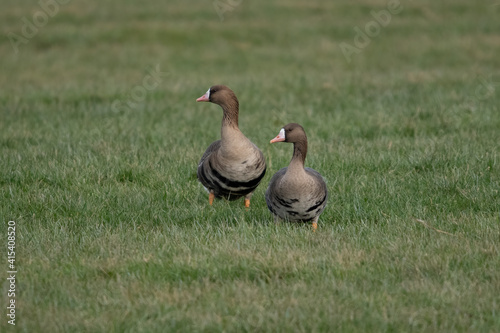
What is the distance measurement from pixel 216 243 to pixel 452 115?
7.00 meters

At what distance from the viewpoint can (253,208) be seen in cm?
756

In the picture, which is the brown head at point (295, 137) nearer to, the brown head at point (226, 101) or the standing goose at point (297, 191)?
the standing goose at point (297, 191)

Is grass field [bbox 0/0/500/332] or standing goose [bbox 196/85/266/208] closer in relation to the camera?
grass field [bbox 0/0/500/332]

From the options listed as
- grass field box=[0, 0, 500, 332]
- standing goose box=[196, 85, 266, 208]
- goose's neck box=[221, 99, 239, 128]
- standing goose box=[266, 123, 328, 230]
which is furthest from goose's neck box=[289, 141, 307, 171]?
goose's neck box=[221, 99, 239, 128]

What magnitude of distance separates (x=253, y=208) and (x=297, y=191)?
1.41 meters

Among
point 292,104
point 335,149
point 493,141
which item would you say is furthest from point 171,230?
point 292,104

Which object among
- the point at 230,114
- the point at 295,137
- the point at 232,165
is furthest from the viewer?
the point at 230,114

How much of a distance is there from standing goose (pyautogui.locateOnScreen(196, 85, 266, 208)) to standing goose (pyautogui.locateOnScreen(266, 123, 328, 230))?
51 cm

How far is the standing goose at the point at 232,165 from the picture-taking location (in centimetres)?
703

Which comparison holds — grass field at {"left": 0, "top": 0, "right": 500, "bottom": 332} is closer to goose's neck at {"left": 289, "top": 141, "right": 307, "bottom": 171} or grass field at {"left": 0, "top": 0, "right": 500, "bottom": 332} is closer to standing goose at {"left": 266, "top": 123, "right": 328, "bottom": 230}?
standing goose at {"left": 266, "top": 123, "right": 328, "bottom": 230}

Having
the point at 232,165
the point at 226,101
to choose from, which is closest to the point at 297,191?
the point at 232,165

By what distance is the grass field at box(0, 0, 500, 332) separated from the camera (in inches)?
186

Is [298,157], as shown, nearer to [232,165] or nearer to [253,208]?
[232,165]

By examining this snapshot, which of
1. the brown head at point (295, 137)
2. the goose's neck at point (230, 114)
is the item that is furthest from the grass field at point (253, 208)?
the goose's neck at point (230, 114)
